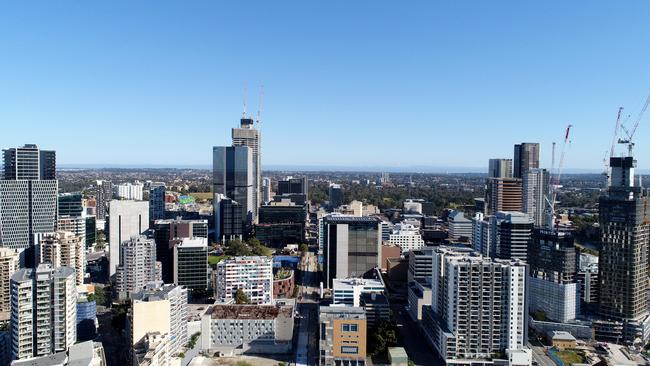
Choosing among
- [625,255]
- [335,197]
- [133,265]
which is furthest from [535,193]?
[133,265]

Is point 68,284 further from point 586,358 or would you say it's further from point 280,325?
point 586,358

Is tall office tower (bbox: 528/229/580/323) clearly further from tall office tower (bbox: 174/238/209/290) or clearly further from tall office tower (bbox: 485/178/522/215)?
tall office tower (bbox: 485/178/522/215)

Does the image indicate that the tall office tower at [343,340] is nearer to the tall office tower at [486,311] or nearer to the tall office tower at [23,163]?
the tall office tower at [486,311]

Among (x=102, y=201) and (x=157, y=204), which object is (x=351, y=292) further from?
(x=102, y=201)

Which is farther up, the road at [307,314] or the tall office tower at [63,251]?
the tall office tower at [63,251]

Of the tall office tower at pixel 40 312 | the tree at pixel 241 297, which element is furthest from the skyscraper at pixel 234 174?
the tall office tower at pixel 40 312

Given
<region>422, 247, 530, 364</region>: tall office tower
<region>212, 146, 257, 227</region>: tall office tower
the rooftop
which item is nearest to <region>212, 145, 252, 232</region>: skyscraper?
<region>212, 146, 257, 227</region>: tall office tower
